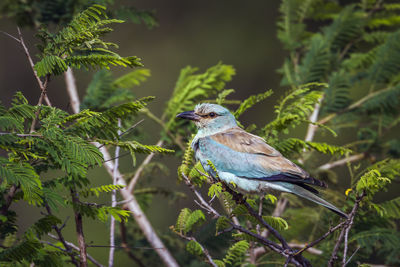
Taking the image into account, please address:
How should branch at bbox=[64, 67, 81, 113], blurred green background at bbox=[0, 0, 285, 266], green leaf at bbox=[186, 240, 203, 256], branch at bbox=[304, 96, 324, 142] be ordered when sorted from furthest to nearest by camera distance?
blurred green background at bbox=[0, 0, 285, 266]
branch at bbox=[304, 96, 324, 142]
branch at bbox=[64, 67, 81, 113]
green leaf at bbox=[186, 240, 203, 256]

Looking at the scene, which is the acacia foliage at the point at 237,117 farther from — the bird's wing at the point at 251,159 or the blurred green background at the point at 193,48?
the blurred green background at the point at 193,48

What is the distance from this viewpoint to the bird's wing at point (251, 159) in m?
3.31

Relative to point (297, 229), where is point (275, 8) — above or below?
above

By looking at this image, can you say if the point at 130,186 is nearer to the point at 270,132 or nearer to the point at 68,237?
the point at 270,132

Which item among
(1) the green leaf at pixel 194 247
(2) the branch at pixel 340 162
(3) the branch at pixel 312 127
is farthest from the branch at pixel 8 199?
(3) the branch at pixel 312 127

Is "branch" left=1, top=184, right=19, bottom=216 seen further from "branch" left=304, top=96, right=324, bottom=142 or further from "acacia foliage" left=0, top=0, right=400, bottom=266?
"branch" left=304, top=96, right=324, bottom=142

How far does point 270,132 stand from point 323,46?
4.51 ft

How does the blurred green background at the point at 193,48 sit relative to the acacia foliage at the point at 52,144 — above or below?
below

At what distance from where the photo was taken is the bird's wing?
3.31 m

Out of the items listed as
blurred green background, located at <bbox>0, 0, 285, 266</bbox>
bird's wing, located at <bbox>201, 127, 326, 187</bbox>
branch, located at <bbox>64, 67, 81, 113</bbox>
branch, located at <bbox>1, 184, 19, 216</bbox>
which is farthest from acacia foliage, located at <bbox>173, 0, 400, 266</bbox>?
blurred green background, located at <bbox>0, 0, 285, 266</bbox>

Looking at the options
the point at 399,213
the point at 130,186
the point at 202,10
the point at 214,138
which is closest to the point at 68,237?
the point at 130,186

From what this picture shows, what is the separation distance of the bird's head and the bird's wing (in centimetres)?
14

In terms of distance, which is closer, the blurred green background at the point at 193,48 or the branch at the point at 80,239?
the branch at the point at 80,239

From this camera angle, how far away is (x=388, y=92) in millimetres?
4496
